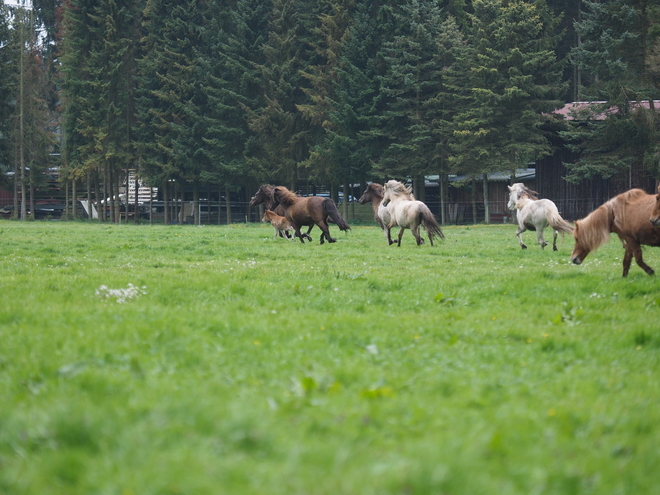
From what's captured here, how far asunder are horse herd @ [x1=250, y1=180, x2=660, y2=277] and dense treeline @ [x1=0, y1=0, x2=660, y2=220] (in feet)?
62.6

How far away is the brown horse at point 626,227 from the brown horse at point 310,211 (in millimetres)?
8925

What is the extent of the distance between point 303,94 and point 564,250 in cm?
3440

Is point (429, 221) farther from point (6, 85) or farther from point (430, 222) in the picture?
point (6, 85)

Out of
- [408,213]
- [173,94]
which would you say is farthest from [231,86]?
[408,213]

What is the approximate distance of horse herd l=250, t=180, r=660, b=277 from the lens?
11.1 meters

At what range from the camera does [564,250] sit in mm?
17641

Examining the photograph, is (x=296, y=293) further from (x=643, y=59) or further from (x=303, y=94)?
(x=303, y=94)

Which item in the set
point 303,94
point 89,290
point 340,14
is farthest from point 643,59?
point 89,290

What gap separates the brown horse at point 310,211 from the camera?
20.4 m

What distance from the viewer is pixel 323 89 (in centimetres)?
4650

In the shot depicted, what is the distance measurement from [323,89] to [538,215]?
1220 inches

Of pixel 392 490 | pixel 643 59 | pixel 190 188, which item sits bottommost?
pixel 392 490

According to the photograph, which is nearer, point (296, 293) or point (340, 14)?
point (296, 293)

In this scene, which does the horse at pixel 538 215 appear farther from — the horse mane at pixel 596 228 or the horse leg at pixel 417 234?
the horse mane at pixel 596 228
